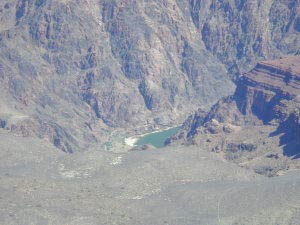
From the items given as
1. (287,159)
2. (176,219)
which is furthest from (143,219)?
(287,159)

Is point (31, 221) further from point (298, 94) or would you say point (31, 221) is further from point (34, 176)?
point (298, 94)

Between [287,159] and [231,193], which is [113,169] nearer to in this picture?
[231,193]

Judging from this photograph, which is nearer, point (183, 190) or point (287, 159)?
point (183, 190)

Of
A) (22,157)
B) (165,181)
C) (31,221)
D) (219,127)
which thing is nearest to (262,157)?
(219,127)

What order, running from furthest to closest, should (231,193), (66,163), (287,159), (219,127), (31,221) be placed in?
(219,127), (287,159), (66,163), (231,193), (31,221)

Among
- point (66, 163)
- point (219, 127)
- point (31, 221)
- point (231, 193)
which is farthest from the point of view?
point (219, 127)

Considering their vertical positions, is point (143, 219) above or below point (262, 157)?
above
